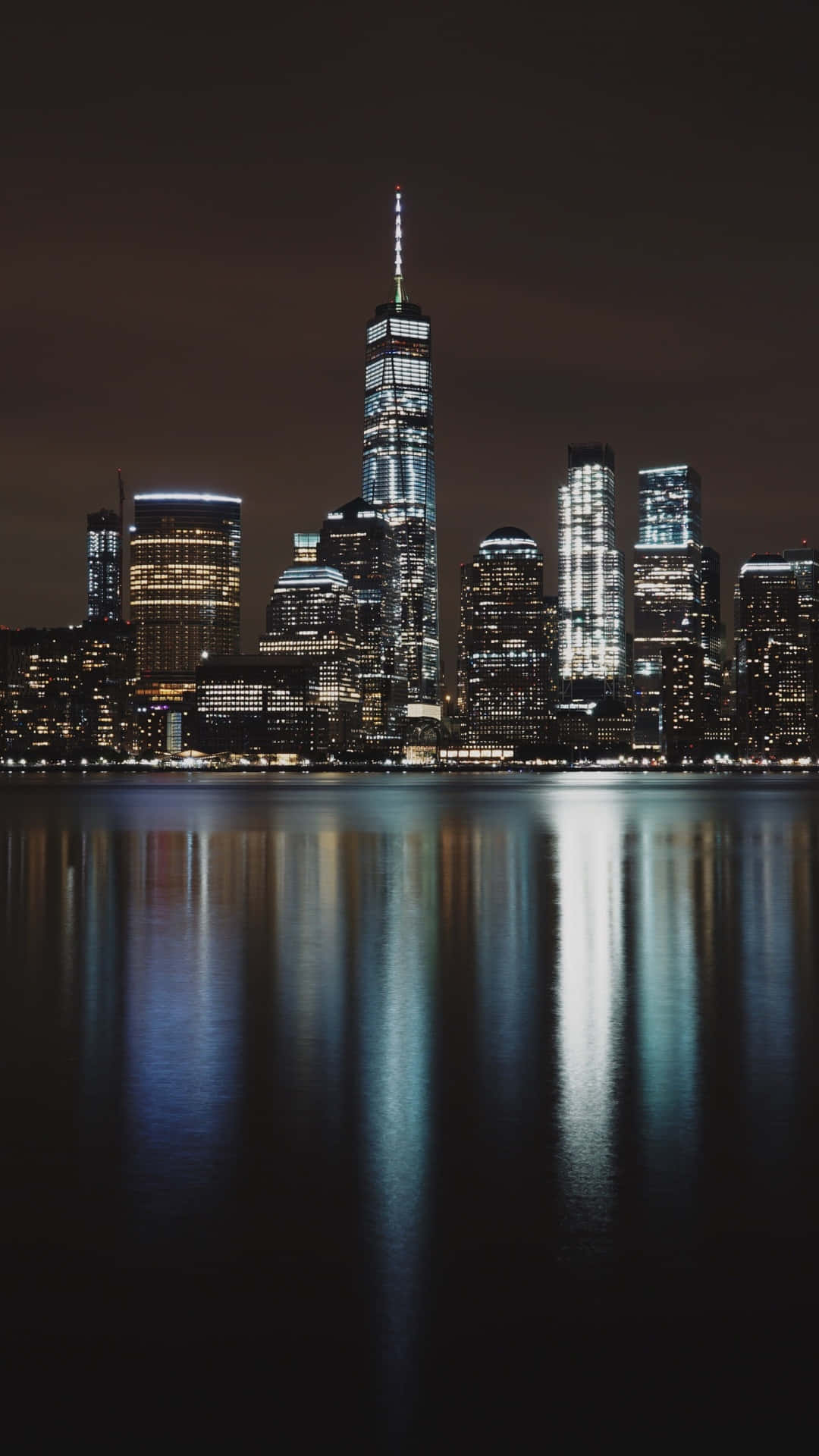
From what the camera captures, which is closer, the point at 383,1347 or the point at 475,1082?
the point at 383,1347

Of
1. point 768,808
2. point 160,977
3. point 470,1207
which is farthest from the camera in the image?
point 768,808

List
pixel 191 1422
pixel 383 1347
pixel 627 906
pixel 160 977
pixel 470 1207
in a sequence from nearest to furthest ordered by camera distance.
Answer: pixel 191 1422 < pixel 383 1347 < pixel 470 1207 < pixel 160 977 < pixel 627 906

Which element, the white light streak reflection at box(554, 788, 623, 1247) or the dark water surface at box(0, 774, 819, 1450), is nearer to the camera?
the dark water surface at box(0, 774, 819, 1450)

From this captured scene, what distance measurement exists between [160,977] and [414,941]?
5.62 meters

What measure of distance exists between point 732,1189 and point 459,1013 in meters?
7.99

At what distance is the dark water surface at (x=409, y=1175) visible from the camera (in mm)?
7586

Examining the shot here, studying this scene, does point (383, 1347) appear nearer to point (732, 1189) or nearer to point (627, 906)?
point (732, 1189)

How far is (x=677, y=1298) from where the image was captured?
8578mm

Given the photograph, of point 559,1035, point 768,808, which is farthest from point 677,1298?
point 768,808

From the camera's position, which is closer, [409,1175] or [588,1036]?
[409,1175]

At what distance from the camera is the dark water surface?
24.9ft

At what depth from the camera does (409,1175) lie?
11078 mm

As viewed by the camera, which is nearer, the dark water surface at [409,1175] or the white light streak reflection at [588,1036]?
the dark water surface at [409,1175]

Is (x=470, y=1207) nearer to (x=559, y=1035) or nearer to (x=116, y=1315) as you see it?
(x=116, y=1315)
